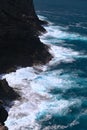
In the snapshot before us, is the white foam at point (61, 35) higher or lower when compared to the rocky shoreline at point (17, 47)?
higher

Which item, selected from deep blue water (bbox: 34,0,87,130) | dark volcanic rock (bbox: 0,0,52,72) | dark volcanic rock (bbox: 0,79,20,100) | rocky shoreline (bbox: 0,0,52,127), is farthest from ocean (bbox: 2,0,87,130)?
dark volcanic rock (bbox: 0,0,52,72)

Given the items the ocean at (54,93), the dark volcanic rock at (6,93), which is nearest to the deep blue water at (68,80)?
the ocean at (54,93)

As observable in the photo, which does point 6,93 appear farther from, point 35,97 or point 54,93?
point 54,93

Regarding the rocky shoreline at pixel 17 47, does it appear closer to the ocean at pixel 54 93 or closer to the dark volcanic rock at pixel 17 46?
the dark volcanic rock at pixel 17 46

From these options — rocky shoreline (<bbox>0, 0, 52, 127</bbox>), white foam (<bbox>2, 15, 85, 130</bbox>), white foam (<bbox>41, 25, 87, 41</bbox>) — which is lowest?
white foam (<bbox>2, 15, 85, 130</bbox>)

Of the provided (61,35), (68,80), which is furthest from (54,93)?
(61,35)

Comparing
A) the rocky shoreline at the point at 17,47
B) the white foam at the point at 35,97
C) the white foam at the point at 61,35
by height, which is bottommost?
the white foam at the point at 35,97

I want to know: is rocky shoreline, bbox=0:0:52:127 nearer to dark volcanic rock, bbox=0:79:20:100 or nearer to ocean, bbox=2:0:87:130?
ocean, bbox=2:0:87:130

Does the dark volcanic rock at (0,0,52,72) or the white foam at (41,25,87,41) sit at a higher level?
the white foam at (41,25,87,41)

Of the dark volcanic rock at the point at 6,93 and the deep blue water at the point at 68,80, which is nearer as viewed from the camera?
the deep blue water at the point at 68,80

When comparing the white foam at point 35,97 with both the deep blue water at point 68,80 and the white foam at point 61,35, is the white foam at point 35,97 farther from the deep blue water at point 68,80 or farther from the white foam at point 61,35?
the white foam at point 61,35

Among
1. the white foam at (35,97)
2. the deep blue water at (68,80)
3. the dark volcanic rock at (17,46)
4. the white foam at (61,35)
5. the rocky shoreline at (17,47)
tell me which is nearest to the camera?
the white foam at (35,97)

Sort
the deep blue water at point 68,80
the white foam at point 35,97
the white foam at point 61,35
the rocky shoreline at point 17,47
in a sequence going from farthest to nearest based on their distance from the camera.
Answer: the white foam at point 61,35 < the rocky shoreline at point 17,47 < the deep blue water at point 68,80 < the white foam at point 35,97
